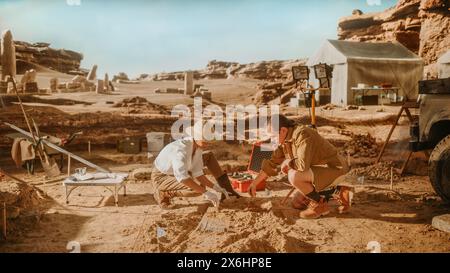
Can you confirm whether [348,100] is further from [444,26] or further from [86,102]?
[86,102]

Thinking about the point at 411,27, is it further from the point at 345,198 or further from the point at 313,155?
the point at 313,155

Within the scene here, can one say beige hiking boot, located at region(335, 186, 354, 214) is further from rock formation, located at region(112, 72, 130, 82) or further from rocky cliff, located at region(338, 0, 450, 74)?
rock formation, located at region(112, 72, 130, 82)

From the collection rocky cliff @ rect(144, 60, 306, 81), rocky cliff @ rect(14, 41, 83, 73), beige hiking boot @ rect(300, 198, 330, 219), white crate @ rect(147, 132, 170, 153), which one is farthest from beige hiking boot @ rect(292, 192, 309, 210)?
rocky cliff @ rect(14, 41, 83, 73)

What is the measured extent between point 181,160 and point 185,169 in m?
0.13

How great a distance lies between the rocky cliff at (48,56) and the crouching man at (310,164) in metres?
33.0

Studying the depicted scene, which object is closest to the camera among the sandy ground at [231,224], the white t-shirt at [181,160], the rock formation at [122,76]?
the sandy ground at [231,224]

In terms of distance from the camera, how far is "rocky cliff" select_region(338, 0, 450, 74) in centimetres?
1936

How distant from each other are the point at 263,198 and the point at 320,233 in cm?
156

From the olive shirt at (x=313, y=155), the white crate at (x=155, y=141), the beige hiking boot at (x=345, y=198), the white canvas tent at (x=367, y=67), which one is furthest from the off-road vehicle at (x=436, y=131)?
the white canvas tent at (x=367, y=67)

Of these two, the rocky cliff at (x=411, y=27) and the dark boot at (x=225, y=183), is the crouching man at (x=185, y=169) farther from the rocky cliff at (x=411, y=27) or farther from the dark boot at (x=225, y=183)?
the rocky cliff at (x=411, y=27)

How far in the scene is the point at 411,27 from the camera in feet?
80.6

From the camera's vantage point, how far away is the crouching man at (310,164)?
4.51m

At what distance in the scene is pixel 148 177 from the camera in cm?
714

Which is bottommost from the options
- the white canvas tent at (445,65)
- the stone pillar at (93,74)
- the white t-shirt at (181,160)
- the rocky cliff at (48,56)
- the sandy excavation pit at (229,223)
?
the sandy excavation pit at (229,223)
